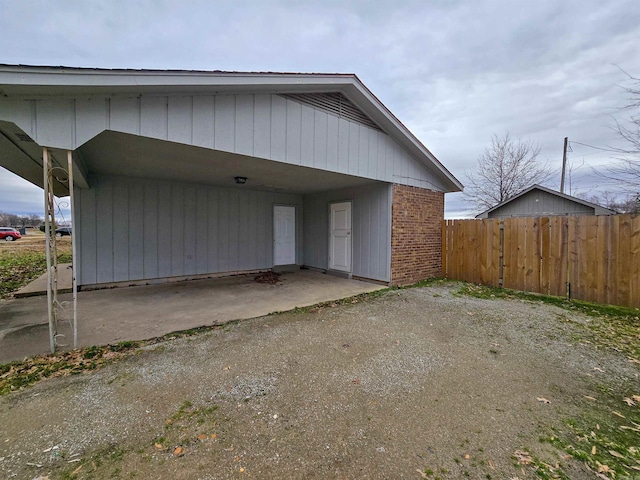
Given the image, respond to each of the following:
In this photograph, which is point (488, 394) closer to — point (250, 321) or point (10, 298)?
point (250, 321)

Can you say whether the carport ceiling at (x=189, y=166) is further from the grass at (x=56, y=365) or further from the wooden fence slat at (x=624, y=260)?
the wooden fence slat at (x=624, y=260)

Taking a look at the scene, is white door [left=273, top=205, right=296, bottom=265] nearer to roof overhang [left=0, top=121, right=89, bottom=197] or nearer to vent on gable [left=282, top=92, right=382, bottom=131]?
vent on gable [left=282, top=92, right=382, bottom=131]

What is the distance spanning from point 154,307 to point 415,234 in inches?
244

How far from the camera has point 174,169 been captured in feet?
19.2

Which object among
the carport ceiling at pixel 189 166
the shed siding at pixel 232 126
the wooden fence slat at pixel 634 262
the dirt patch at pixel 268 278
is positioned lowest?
the dirt patch at pixel 268 278

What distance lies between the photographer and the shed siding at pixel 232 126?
3.11 metres

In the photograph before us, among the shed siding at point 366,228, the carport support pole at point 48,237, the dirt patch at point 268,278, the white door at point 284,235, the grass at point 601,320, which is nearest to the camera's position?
the carport support pole at point 48,237

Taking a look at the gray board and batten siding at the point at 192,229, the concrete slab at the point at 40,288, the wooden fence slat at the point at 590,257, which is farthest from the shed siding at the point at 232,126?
the concrete slab at the point at 40,288

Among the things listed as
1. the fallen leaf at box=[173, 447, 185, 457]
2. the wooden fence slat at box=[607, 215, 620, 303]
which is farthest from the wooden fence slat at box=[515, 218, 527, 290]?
the fallen leaf at box=[173, 447, 185, 457]

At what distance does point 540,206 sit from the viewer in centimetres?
1384

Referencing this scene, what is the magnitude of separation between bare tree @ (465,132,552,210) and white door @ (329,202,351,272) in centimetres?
1690

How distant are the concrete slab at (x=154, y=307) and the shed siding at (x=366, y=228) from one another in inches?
19.7

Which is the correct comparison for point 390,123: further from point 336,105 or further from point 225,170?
point 225,170

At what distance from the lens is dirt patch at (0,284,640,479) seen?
167 cm
